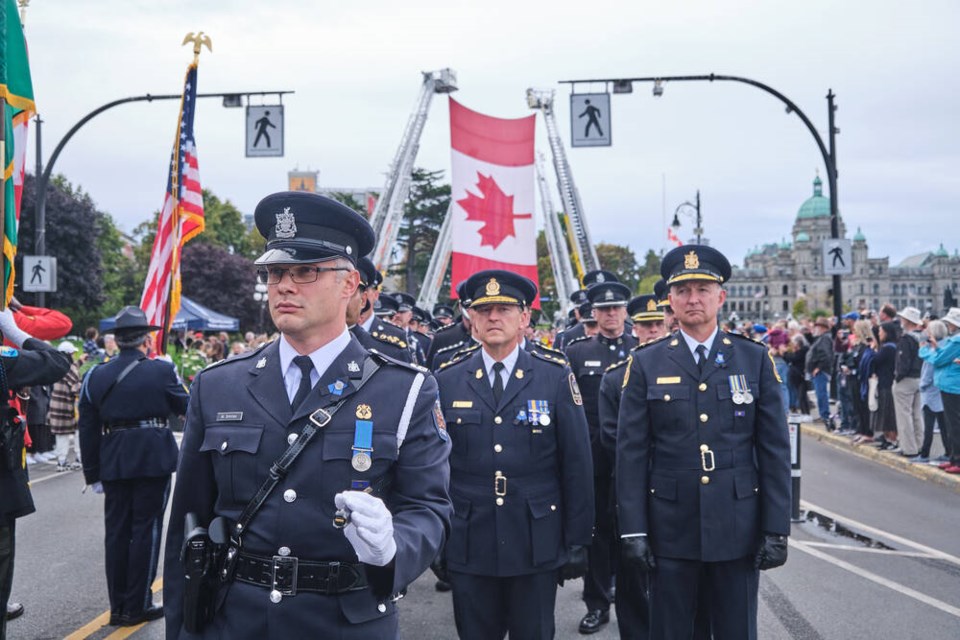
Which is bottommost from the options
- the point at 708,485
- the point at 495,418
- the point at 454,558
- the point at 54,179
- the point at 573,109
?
the point at 454,558

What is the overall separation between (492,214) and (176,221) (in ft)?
18.8

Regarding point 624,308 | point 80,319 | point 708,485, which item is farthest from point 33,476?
point 80,319

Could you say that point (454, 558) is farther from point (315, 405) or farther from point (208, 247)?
point (208, 247)

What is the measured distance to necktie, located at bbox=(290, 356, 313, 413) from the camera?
2717 millimetres

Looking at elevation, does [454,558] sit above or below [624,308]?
below

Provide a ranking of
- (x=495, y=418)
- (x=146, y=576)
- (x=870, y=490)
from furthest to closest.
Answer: (x=870, y=490) < (x=146, y=576) < (x=495, y=418)

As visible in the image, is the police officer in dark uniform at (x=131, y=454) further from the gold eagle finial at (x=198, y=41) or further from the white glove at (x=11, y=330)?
the gold eagle finial at (x=198, y=41)

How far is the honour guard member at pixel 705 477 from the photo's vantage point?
4211mm

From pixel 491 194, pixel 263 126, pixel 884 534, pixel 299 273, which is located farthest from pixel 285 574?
pixel 263 126

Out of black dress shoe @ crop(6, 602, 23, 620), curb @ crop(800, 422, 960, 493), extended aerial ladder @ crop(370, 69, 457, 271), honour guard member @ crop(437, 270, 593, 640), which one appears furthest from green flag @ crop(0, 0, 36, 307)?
extended aerial ladder @ crop(370, 69, 457, 271)

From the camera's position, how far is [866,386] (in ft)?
48.2

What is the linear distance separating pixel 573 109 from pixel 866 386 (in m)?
7.96

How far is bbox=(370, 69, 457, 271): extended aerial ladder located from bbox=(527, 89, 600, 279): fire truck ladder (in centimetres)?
465

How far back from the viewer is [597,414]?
694 centimetres
